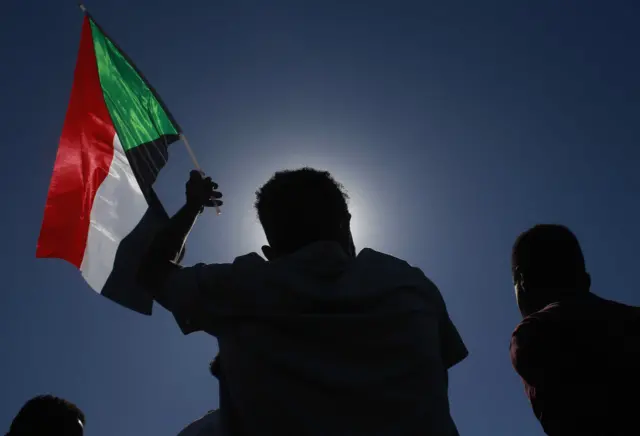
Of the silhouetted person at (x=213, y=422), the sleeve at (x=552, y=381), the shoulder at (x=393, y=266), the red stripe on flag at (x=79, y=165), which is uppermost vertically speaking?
the red stripe on flag at (x=79, y=165)

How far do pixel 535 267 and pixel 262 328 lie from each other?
1.83 meters

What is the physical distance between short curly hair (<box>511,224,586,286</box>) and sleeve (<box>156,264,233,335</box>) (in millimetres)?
1826

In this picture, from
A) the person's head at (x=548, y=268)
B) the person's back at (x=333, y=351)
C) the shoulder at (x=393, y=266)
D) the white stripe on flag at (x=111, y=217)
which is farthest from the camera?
the white stripe on flag at (x=111, y=217)

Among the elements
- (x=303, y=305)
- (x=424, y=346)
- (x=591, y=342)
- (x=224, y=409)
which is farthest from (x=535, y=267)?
(x=224, y=409)

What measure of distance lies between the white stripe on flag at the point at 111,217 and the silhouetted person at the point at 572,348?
2.27 m

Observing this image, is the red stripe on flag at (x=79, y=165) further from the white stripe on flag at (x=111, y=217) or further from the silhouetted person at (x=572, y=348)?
the silhouetted person at (x=572, y=348)

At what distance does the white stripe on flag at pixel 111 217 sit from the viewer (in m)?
3.47

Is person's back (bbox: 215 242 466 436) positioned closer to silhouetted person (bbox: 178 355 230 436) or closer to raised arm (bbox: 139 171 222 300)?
silhouetted person (bbox: 178 355 230 436)

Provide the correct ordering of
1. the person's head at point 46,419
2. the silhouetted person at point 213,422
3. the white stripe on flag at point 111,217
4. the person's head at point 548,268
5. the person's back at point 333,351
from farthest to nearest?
1. the person's head at point 46,419
2. the white stripe on flag at point 111,217
3. the person's head at point 548,268
4. the silhouetted person at point 213,422
5. the person's back at point 333,351

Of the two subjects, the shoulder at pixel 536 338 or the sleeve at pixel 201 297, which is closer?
the sleeve at pixel 201 297

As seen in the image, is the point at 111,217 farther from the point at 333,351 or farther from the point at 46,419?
the point at 333,351

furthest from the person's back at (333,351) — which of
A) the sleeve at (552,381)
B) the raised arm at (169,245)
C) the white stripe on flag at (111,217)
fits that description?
the white stripe on flag at (111,217)

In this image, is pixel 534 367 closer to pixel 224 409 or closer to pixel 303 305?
pixel 303 305

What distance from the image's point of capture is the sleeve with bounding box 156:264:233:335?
1.82m
